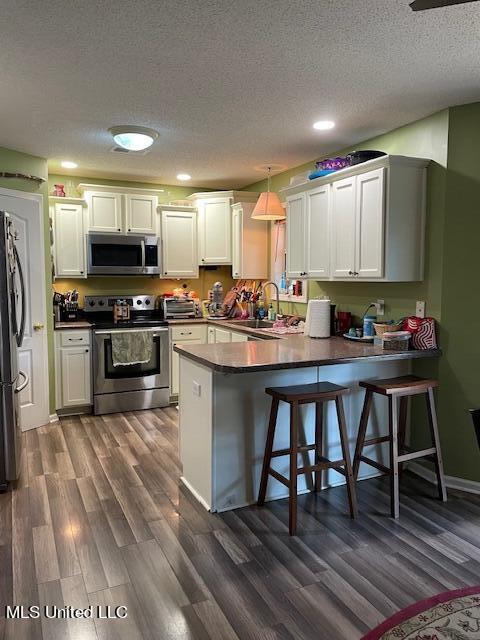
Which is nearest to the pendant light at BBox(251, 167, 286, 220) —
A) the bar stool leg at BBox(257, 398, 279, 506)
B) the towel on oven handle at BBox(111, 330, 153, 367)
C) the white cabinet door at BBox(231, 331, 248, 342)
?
the white cabinet door at BBox(231, 331, 248, 342)

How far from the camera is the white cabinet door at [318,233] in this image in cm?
373

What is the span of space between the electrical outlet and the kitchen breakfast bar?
29 cm

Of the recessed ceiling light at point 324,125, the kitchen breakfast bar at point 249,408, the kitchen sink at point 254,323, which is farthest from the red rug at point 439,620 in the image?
the kitchen sink at point 254,323

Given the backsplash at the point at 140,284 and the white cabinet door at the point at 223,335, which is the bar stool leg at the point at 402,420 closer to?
the white cabinet door at the point at 223,335

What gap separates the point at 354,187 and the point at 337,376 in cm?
136

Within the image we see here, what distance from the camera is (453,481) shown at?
10.3 ft

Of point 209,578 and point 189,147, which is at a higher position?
point 189,147

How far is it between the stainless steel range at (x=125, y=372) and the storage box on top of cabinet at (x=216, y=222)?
1002mm

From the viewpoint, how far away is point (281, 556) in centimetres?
237

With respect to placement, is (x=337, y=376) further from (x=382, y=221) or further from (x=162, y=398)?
(x=162, y=398)

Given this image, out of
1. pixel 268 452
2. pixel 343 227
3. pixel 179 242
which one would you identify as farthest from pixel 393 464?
pixel 179 242

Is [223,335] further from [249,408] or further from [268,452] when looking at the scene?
[268,452]

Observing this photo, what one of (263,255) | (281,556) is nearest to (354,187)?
(263,255)

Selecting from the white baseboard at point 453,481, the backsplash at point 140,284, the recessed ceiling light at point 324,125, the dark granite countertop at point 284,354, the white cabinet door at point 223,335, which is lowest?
the white baseboard at point 453,481
